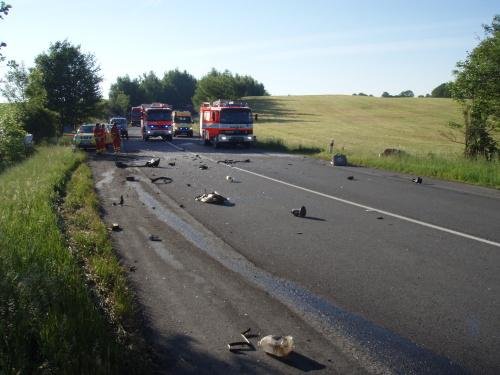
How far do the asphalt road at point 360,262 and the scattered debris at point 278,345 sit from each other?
18cm

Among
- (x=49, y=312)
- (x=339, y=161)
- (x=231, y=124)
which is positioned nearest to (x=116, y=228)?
(x=49, y=312)

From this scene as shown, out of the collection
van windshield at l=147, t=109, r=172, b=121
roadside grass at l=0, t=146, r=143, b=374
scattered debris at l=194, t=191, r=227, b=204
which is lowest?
scattered debris at l=194, t=191, r=227, b=204

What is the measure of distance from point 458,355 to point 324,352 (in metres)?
1.03

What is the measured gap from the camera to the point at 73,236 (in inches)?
303

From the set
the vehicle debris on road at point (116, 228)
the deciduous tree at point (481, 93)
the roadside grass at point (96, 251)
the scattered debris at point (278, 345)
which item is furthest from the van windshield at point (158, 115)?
the scattered debris at point (278, 345)

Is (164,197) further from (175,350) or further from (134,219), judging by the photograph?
(175,350)

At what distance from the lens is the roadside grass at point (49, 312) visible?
3658mm

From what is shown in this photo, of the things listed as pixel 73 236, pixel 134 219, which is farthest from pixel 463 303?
pixel 134 219

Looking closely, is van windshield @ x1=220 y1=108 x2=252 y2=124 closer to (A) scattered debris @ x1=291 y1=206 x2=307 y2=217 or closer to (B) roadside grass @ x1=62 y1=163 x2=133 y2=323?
(B) roadside grass @ x1=62 y1=163 x2=133 y2=323

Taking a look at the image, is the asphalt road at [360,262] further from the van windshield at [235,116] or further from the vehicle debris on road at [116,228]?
the van windshield at [235,116]

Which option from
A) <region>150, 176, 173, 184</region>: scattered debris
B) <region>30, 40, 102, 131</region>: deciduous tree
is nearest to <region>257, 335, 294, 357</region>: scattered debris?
<region>150, 176, 173, 184</region>: scattered debris

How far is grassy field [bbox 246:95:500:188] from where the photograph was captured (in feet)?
61.4

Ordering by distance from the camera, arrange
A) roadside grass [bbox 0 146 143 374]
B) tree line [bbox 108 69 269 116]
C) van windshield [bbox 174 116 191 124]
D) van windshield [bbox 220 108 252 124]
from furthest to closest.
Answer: tree line [bbox 108 69 269 116]
van windshield [bbox 174 116 191 124]
van windshield [bbox 220 108 252 124]
roadside grass [bbox 0 146 143 374]

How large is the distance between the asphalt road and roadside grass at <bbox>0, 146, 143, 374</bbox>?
641 mm
